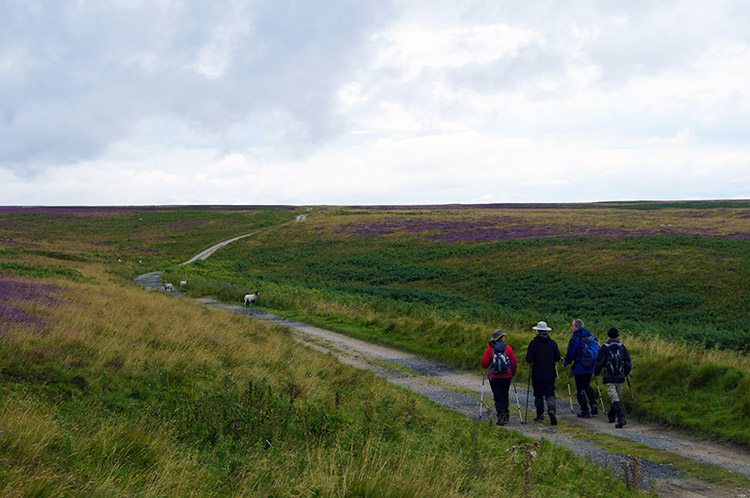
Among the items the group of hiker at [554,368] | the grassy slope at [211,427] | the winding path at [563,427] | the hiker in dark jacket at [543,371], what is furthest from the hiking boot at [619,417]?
the grassy slope at [211,427]

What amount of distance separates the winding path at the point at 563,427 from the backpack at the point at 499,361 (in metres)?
1.04

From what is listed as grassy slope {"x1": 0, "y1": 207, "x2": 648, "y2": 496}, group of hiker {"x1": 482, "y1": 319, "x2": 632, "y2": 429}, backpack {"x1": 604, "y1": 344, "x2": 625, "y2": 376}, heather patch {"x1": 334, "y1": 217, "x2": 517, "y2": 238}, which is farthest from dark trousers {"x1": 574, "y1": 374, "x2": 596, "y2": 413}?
heather patch {"x1": 334, "y1": 217, "x2": 517, "y2": 238}

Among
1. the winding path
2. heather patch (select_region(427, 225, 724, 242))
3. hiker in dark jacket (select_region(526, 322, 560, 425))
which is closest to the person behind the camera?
the winding path

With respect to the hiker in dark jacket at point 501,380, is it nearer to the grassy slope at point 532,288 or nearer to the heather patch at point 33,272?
the grassy slope at point 532,288

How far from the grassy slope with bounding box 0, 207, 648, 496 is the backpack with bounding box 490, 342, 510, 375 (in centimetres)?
135

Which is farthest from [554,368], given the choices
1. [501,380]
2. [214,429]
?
[214,429]

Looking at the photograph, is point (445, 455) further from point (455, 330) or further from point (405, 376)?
point (455, 330)

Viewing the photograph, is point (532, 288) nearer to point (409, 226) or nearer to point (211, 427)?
point (211, 427)

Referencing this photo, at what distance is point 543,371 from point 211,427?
7039mm

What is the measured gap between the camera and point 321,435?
7.70 metres

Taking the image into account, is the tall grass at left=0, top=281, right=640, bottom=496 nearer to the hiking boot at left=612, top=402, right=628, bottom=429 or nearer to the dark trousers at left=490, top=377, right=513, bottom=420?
the dark trousers at left=490, top=377, right=513, bottom=420

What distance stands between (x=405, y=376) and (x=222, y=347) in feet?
17.1

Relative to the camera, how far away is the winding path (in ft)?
26.2

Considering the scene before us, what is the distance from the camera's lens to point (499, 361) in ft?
35.9
